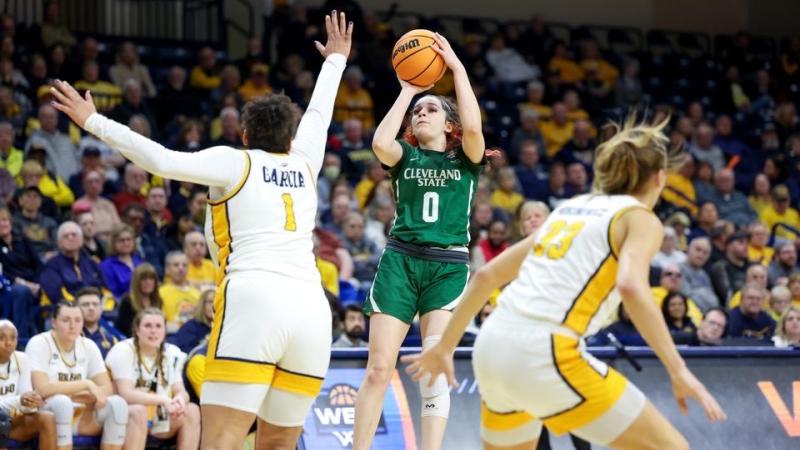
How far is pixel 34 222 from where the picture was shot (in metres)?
11.9

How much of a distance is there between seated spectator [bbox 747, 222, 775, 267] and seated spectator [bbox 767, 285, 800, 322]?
1.91 m

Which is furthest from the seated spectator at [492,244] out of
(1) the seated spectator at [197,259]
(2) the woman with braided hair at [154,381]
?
(2) the woman with braided hair at [154,381]

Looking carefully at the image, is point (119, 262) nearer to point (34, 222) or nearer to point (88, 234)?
point (88, 234)

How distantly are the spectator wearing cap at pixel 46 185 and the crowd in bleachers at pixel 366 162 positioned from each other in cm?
3

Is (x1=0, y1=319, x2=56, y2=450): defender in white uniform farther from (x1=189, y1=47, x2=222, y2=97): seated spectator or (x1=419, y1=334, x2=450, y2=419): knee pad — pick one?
(x1=189, y1=47, x2=222, y2=97): seated spectator

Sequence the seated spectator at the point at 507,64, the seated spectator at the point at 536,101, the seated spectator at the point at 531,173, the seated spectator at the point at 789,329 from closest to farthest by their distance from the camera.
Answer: the seated spectator at the point at 789,329, the seated spectator at the point at 531,173, the seated spectator at the point at 536,101, the seated spectator at the point at 507,64

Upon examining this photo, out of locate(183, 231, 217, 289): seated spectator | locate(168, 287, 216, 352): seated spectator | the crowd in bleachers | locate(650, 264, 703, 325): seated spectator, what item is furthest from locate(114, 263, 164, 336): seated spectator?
locate(650, 264, 703, 325): seated spectator

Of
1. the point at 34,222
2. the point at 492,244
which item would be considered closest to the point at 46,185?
the point at 34,222

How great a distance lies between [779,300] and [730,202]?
3.76 m

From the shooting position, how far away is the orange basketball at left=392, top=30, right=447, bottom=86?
22.9 feet

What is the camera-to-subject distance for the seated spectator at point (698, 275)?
1362cm

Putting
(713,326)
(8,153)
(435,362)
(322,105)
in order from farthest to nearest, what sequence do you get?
(8,153) < (713,326) < (322,105) < (435,362)

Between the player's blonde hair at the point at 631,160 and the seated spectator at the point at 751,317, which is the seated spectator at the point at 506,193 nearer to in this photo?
the seated spectator at the point at 751,317

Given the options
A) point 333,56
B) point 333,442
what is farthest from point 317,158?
point 333,442
